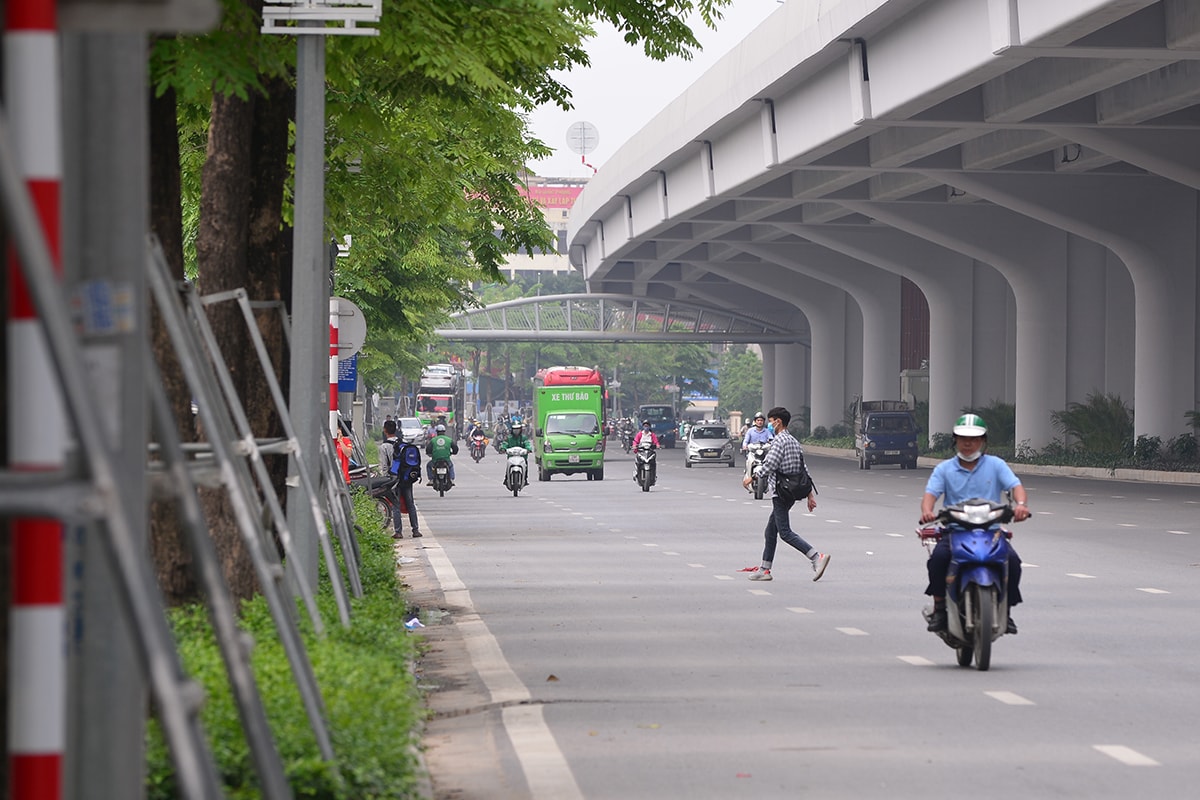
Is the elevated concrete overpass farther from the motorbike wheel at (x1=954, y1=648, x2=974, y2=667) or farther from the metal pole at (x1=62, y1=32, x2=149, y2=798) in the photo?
the metal pole at (x1=62, y1=32, x2=149, y2=798)

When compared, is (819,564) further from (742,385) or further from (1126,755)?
(742,385)

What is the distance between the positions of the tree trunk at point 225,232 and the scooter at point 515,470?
29.1 metres

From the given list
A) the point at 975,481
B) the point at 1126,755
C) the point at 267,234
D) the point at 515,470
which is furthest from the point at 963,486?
the point at 515,470

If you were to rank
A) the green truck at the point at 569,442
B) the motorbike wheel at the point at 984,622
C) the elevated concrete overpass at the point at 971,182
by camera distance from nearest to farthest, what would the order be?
the motorbike wheel at the point at 984,622, the elevated concrete overpass at the point at 971,182, the green truck at the point at 569,442

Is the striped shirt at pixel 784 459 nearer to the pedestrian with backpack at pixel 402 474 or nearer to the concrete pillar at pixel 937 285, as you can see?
the pedestrian with backpack at pixel 402 474

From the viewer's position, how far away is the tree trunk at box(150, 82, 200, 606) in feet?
33.3

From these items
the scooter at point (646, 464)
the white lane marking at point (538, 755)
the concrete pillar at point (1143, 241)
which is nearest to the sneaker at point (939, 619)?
the white lane marking at point (538, 755)

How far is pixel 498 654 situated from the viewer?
520 inches

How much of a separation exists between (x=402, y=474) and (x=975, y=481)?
15.2m

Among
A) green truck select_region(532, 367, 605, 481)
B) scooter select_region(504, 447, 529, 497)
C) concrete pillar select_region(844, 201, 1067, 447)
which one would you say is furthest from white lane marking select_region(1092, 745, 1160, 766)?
concrete pillar select_region(844, 201, 1067, 447)

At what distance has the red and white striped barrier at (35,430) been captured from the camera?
4.00 meters

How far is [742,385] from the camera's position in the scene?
152 meters

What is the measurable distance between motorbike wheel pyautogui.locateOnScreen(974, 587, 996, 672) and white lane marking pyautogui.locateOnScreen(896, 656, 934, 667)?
1.64 feet

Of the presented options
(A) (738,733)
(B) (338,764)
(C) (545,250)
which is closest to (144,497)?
(B) (338,764)
